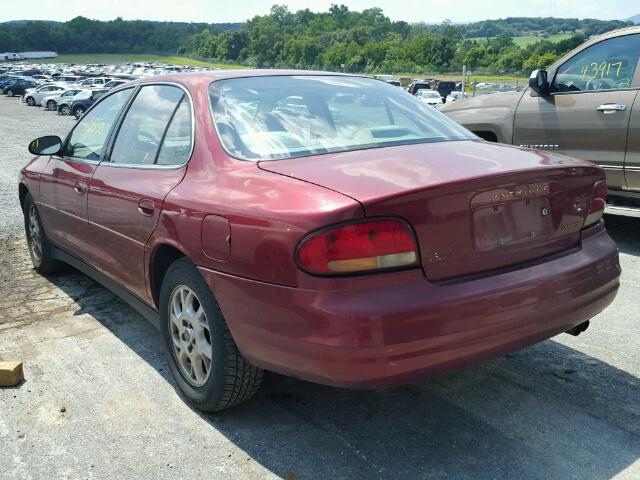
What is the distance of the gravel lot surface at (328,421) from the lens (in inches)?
109

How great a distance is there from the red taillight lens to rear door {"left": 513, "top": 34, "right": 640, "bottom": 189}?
4304mm

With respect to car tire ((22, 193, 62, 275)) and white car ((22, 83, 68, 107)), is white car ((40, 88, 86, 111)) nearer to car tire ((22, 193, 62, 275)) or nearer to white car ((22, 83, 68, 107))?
white car ((22, 83, 68, 107))

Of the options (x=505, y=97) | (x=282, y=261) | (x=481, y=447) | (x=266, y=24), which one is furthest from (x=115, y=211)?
(x=266, y=24)

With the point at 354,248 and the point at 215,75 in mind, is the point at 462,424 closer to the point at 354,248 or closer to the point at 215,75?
the point at 354,248

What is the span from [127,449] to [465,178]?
1853 mm

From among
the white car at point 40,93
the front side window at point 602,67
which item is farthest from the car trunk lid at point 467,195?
the white car at point 40,93

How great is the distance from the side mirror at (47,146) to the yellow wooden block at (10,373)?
177 centimetres

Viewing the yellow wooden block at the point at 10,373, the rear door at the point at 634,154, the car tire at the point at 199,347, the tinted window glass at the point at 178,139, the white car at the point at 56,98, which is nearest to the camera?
the car tire at the point at 199,347

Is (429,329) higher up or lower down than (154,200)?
lower down

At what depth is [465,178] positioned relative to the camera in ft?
8.72

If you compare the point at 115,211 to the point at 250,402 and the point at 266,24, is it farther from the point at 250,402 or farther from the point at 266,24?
the point at 266,24

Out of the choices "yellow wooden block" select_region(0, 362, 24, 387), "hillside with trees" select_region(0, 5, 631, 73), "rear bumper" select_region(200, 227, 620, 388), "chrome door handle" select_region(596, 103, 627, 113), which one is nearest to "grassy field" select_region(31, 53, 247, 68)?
"hillside with trees" select_region(0, 5, 631, 73)

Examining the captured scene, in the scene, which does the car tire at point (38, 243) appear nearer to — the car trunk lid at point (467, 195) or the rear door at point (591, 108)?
the car trunk lid at point (467, 195)

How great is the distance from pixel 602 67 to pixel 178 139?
14.8 ft
